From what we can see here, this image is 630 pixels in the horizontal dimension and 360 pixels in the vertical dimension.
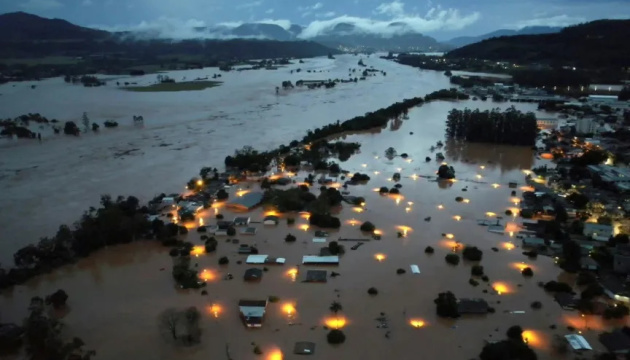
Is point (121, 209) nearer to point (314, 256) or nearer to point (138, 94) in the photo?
point (314, 256)

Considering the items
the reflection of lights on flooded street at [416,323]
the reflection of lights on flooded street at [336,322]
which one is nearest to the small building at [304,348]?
the reflection of lights on flooded street at [336,322]

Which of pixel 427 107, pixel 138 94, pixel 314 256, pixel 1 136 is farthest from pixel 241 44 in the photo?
pixel 314 256

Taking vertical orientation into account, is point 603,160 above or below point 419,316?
above

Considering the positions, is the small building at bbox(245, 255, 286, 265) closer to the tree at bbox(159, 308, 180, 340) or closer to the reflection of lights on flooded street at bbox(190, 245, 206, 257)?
the reflection of lights on flooded street at bbox(190, 245, 206, 257)

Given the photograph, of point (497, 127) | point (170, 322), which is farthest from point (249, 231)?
point (497, 127)

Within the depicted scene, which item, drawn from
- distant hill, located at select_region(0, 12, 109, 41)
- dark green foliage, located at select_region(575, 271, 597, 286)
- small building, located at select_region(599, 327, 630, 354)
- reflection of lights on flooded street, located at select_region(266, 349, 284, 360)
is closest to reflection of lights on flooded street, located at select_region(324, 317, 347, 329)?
reflection of lights on flooded street, located at select_region(266, 349, 284, 360)

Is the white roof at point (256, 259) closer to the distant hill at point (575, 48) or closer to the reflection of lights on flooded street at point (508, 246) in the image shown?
the reflection of lights on flooded street at point (508, 246)

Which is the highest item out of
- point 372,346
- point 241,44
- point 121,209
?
point 241,44
